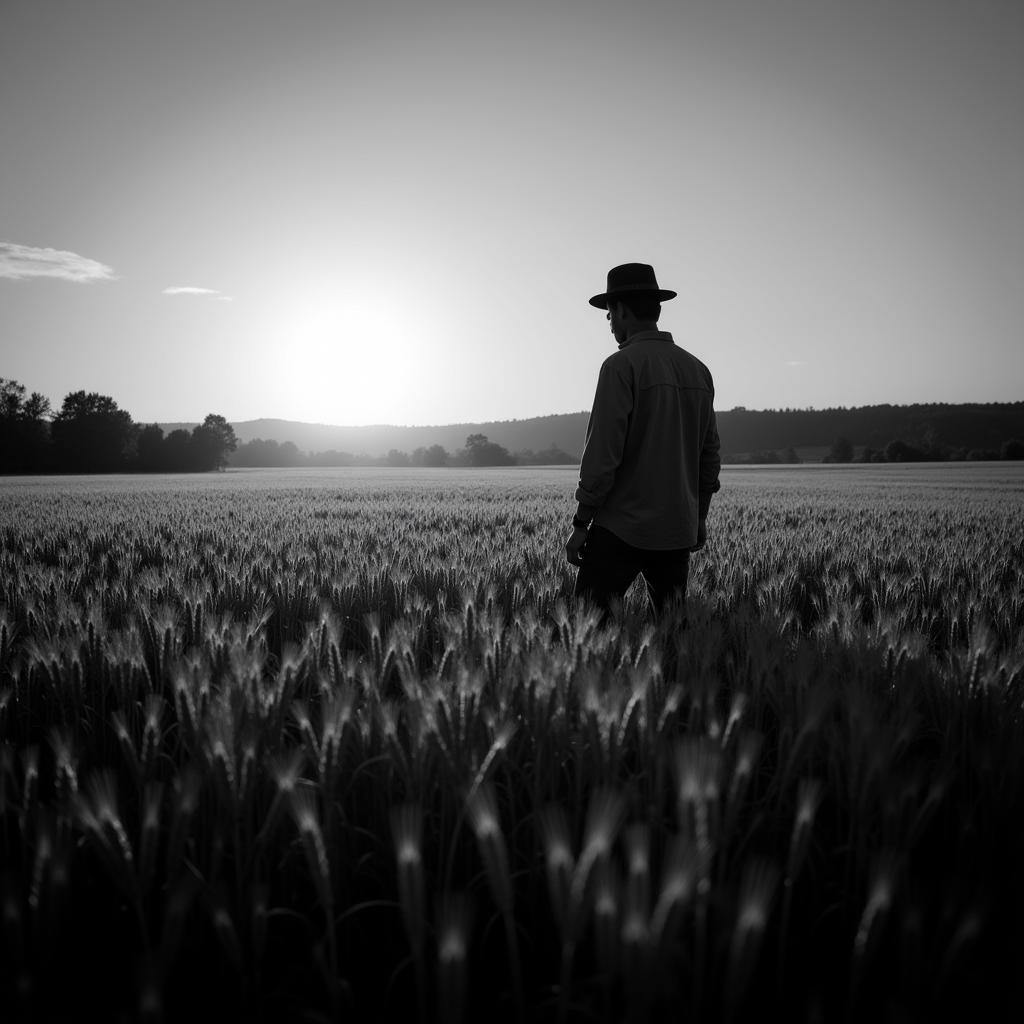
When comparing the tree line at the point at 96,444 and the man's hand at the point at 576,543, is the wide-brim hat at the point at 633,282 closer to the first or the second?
the man's hand at the point at 576,543

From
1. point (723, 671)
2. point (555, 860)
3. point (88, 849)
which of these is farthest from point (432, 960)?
point (723, 671)

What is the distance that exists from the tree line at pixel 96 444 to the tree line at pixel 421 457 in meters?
22.1

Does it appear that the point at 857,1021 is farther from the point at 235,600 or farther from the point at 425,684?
the point at 235,600

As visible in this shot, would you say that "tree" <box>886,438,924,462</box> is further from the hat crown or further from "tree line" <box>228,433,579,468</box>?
the hat crown

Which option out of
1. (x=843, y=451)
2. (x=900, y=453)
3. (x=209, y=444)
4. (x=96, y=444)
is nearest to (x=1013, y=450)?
(x=900, y=453)

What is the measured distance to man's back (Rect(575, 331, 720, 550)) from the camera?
358 centimetres

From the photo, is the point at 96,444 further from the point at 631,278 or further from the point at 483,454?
the point at 631,278

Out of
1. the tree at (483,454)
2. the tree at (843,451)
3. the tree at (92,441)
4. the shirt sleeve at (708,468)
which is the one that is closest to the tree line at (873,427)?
the tree at (843,451)

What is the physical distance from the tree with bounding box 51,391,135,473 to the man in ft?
238

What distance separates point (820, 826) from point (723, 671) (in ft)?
4.02

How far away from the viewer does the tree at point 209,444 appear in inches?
2675

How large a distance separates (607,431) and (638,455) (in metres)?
0.30

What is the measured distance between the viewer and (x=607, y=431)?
11.7 ft

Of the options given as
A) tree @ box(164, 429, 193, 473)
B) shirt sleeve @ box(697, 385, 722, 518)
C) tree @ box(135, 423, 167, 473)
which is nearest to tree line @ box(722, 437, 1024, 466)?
tree @ box(164, 429, 193, 473)
